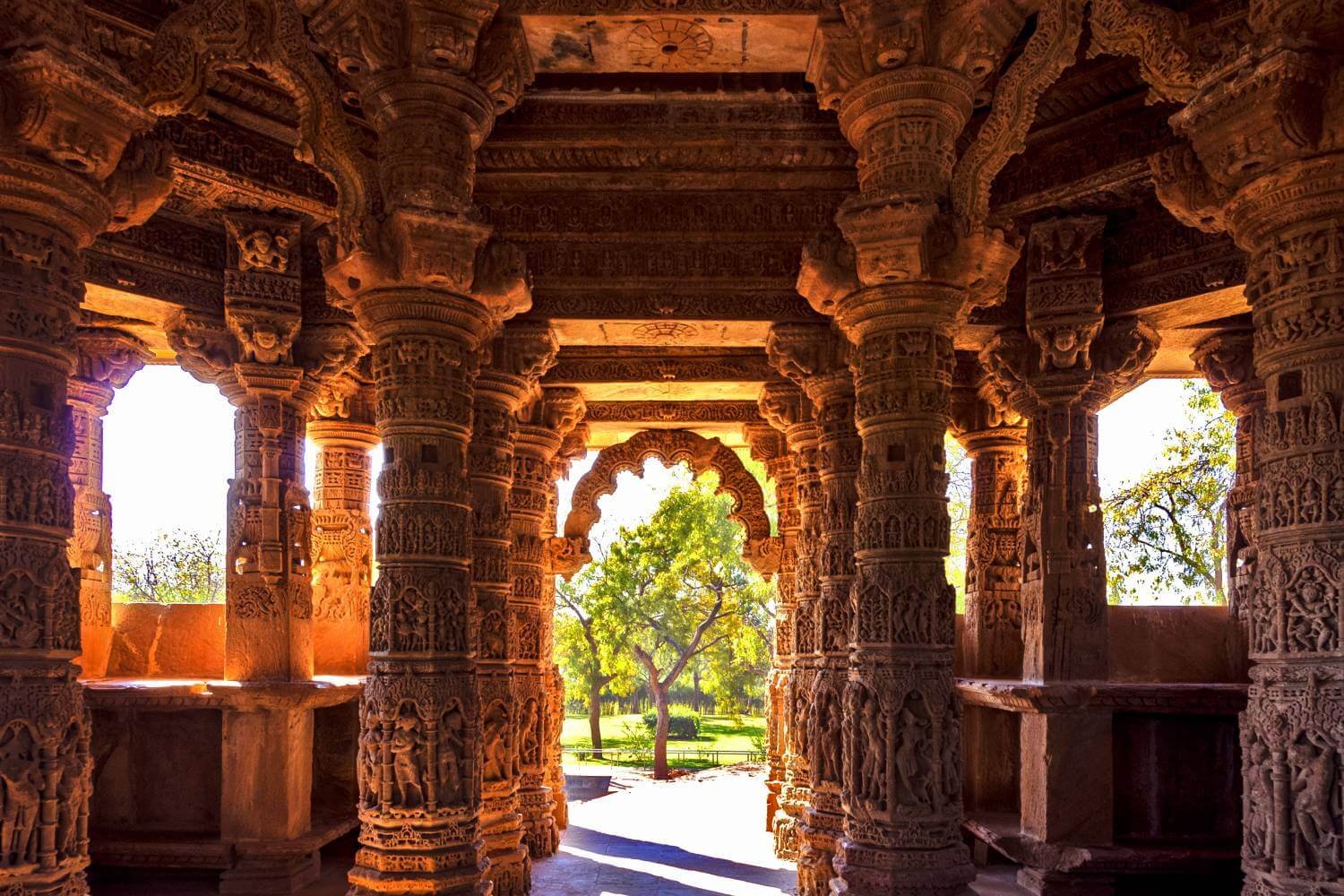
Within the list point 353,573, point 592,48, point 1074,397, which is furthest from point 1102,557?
point 353,573

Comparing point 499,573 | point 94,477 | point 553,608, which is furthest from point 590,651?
point 499,573

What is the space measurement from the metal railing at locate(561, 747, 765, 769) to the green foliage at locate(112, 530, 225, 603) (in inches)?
480

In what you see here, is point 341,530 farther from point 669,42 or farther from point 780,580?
point 669,42

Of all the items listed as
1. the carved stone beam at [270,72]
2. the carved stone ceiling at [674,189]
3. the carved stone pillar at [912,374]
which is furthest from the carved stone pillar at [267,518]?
the carved stone pillar at [912,374]

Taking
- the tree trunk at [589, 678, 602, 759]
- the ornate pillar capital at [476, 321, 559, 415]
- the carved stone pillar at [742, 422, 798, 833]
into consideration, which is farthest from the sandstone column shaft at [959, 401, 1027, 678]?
the tree trunk at [589, 678, 602, 759]

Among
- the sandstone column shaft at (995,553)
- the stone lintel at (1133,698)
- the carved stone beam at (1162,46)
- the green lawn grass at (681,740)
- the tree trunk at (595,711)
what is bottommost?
the green lawn grass at (681,740)

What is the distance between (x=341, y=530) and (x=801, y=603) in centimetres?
473

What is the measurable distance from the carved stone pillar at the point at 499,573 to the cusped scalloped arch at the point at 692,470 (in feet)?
16.7

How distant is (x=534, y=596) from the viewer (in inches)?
418

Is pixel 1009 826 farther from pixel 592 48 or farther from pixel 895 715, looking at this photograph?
pixel 592 48

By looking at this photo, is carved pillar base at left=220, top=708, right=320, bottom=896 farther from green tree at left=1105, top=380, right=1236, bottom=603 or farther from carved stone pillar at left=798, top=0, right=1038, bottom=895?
green tree at left=1105, top=380, right=1236, bottom=603

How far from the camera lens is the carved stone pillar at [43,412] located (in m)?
4.04

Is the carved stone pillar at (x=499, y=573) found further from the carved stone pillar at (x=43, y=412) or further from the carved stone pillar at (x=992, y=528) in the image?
the carved stone pillar at (x=992, y=528)

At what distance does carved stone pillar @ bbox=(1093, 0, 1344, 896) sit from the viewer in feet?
12.9
